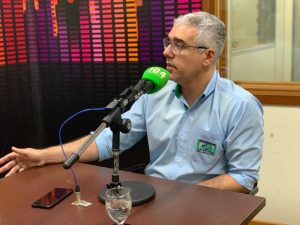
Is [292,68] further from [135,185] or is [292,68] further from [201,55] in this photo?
[135,185]

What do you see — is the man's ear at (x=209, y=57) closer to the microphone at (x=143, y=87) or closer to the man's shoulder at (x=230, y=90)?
the man's shoulder at (x=230, y=90)

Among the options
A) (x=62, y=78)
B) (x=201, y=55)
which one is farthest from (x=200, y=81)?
(x=62, y=78)

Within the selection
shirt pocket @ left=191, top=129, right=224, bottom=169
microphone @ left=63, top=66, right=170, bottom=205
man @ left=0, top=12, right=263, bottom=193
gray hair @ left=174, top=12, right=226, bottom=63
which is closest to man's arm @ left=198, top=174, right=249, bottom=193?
man @ left=0, top=12, right=263, bottom=193

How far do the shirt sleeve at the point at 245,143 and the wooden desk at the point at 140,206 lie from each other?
0.95 ft

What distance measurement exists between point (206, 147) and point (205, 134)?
6cm

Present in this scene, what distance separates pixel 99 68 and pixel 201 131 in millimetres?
1106

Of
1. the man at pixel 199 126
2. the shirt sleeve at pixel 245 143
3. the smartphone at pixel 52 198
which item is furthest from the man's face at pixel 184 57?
the smartphone at pixel 52 198

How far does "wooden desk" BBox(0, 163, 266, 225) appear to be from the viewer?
4.64ft

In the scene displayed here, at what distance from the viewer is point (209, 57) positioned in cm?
200

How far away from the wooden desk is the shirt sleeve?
0.95 feet

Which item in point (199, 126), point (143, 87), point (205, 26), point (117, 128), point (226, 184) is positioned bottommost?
point (226, 184)

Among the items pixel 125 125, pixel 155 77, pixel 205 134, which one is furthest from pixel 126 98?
pixel 205 134

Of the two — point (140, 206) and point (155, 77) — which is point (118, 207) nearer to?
point (140, 206)

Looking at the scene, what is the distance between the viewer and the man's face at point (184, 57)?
77.2 inches
